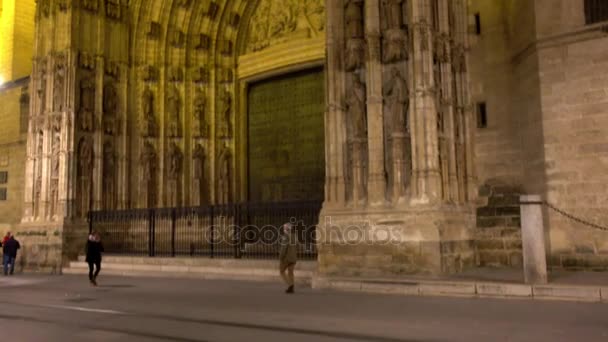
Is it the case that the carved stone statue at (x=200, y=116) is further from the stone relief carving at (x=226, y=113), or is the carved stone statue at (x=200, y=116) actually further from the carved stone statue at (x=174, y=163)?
the carved stone statue at (x=174, y=163)

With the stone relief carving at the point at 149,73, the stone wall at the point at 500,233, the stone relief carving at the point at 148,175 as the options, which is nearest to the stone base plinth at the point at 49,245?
the stone relief carving at the point at 148,175

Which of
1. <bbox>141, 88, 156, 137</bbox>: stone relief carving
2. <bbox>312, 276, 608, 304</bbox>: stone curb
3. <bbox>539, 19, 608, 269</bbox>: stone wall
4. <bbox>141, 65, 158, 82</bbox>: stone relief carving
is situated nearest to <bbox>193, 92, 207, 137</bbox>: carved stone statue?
<bbox>141, 88, 156, 137</bbox>: stone relief carving

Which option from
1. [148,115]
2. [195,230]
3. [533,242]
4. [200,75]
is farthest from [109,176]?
[533,242]

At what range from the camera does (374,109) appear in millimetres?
11953

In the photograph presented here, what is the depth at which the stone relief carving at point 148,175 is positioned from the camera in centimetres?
1919

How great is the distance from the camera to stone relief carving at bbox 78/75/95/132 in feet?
59.8

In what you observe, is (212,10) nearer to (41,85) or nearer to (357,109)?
(41,85)

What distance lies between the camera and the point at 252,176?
19.9 meters

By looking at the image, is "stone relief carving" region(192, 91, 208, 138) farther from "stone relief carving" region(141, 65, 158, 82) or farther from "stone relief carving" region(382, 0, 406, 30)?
"stone relief carving" region(382, 0, 406, 30)

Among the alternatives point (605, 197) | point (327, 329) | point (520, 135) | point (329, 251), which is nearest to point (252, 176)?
point (329, 251)

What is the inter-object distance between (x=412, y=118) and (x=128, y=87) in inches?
466

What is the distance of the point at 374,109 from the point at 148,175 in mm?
10129

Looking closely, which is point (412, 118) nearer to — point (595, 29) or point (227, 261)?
point (595, 29)

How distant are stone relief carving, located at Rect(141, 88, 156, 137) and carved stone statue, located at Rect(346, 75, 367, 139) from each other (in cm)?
947
